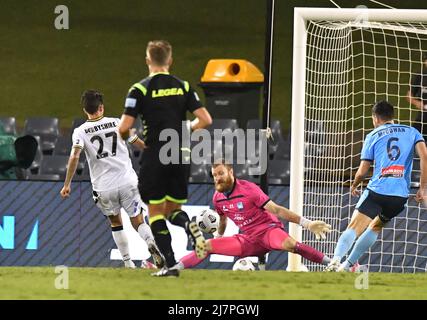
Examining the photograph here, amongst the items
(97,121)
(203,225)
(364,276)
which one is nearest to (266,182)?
(203,225)

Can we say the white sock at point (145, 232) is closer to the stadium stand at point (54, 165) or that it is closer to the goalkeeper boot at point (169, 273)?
the goalkeeper boot at point (169, 273)

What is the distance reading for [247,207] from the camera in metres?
12.1

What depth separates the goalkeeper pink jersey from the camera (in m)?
12.1

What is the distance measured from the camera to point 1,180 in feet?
48.1

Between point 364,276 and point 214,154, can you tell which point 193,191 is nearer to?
point 214,154

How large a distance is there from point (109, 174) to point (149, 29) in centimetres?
1550

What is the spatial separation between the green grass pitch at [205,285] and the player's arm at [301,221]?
0.42 metres

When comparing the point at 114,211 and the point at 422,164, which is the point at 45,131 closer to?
the point at 114,211

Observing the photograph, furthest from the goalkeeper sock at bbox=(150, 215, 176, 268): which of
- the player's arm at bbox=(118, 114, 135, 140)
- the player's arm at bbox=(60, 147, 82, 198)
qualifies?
the player's arm at bbox=(60, 147, 82, 198)

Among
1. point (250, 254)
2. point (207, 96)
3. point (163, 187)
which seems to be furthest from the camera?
point (207, 96)

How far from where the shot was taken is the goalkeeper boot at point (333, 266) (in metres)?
12.1

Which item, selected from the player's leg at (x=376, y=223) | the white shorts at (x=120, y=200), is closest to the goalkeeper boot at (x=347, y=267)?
the player's leg at (x=376, y=223)

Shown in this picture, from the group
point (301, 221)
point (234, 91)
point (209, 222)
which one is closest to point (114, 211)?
point (209, 222)

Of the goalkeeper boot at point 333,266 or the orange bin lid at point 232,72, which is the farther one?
the orange bin lid at point 232,72
